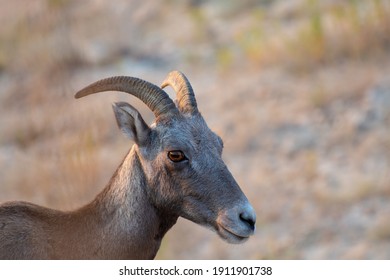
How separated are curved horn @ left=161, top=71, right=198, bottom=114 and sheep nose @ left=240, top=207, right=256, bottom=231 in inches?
39.4

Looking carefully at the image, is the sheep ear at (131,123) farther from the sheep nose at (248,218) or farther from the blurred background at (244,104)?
the blurred background at (244,104)

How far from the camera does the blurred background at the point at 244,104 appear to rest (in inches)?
633

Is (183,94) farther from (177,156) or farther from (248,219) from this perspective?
(248,219)

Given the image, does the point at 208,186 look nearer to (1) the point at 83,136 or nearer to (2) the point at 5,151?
(1) the point at 83,136

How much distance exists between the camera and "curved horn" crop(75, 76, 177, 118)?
7719 mm

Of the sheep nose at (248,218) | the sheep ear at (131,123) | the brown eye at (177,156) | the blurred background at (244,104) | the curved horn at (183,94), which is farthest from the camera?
the blurred background at (244,104)

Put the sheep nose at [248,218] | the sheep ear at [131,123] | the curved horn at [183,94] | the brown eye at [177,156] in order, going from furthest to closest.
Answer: the curved horn at [183,94] < the sheep ear at [131,123] < the brown eye at [177,156] < the sheep nose at [248,218]

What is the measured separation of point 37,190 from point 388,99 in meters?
7.08

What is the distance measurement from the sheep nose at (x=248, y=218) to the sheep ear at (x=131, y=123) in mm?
970

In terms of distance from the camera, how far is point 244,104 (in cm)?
1962

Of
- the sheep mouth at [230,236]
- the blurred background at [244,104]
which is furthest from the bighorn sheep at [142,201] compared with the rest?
the blurred background at [244,104]

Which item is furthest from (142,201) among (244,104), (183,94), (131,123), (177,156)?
(244,104)

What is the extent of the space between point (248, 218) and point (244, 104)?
12350 millimetres
